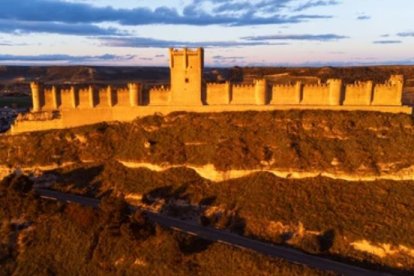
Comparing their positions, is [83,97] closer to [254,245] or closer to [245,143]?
[245,143]

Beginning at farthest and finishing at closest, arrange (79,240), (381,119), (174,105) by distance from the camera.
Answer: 1. (174,105)
2. (381,119)
3. (79,240)

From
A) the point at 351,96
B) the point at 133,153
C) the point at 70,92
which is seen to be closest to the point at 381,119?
the point at 351,96

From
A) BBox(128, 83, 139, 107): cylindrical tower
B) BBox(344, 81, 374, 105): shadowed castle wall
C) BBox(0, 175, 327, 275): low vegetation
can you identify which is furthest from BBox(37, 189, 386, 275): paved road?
BBox(344, 81, 374, 105): shadowed castle wall

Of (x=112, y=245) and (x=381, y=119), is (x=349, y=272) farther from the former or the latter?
(x=381, y=119)

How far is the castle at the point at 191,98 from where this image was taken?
167 feet

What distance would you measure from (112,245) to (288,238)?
15.1 m

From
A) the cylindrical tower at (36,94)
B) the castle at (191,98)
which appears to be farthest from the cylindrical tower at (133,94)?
the cylindrical tower at (36,94)

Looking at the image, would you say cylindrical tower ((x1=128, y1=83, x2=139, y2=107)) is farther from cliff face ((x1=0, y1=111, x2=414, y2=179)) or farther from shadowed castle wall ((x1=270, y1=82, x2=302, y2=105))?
shadowed castle wall ((x1=270, y1=82, x2=302, y2=105))

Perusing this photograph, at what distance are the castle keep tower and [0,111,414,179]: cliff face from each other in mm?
3196

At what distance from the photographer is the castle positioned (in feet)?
167

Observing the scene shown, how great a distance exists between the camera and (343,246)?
115 feet

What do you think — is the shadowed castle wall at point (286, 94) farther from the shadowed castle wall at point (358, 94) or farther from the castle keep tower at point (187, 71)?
the castle keep tower at point (187, 71)

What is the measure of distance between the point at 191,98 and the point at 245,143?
1045cm

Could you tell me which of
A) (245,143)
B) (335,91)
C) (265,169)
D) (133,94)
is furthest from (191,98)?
(335,91)
